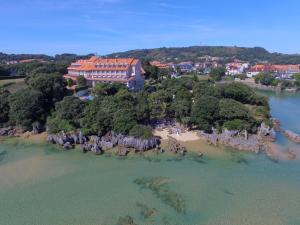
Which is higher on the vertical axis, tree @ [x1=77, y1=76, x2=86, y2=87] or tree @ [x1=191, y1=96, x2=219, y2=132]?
tree @ [x1=77, y1=76, x2=86, y2=87]

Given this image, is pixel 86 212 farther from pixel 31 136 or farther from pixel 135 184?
pixel 31 136

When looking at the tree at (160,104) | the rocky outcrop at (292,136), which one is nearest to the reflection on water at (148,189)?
the rocky outcrop at (292,136)

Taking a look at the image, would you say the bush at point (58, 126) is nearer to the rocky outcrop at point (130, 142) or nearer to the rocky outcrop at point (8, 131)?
the rocky outcrop at point (130, 142)

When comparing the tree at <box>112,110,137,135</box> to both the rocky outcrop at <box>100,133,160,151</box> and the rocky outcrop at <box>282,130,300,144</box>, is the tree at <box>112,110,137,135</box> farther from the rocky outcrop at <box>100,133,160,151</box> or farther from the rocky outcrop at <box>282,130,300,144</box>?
the rocky outcrop at <box>282,130,300,144</box>

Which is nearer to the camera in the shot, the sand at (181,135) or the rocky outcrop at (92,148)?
the rocky outcrop at (92,148)

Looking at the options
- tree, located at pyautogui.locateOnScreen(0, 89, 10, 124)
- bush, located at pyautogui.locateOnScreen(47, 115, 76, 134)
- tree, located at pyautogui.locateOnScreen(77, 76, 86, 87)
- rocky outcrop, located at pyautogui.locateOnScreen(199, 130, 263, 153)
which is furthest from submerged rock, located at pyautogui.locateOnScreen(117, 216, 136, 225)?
tree, located at pyautogui.locateOnScreen(77, 76, 86, 87)

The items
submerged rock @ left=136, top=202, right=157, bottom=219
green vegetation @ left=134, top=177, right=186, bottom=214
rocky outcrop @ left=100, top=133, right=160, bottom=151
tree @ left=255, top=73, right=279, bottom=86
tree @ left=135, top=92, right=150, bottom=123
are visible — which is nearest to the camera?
submerged rock @ left=136, top=202, right=157, bottom=219
